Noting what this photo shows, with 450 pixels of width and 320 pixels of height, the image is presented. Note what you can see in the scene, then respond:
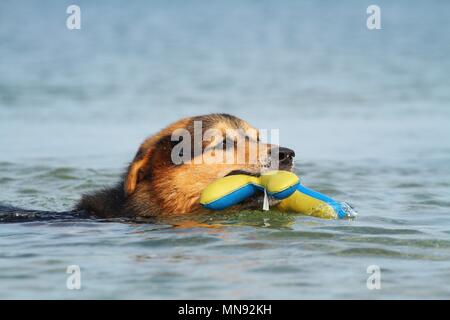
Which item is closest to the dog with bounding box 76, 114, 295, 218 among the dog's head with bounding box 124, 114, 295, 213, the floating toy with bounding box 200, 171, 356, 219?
the dog's head with bounding box 124, 114, 295, 213

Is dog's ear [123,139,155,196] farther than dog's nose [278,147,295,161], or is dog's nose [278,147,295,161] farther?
dog's ear [123,139,155,196]

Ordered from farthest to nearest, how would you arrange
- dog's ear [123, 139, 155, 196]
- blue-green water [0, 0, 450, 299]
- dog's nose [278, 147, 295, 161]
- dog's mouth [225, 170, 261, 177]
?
1. dog's ear [123, 139, 155, 196]
2. dog's mouth [225, 170, 261, 177]
3. dog's nose [278, 147, 295, 161]
4. blue-green water [0, 0, 450, 299]

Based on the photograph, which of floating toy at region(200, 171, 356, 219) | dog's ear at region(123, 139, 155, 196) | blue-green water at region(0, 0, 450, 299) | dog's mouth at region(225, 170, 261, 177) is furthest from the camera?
dog's ear at region(123, 139, 155, 196)

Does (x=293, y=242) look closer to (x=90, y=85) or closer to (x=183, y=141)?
(x=183, y=141)

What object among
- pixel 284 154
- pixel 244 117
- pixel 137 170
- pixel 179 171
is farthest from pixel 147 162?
pixel 244 117

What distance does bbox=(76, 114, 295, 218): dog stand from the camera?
864 centimetres

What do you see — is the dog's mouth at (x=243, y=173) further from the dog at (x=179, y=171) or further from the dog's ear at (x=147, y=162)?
the dog's ear at (x=147, y=162)

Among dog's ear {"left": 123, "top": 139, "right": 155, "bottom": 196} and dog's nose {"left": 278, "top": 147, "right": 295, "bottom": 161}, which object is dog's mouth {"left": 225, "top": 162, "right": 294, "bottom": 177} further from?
dog's ear {"left": 123, "top": 139, "right": 155, "bottom": 196}

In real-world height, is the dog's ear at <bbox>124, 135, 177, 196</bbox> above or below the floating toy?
above

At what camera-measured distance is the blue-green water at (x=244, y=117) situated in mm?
7004
